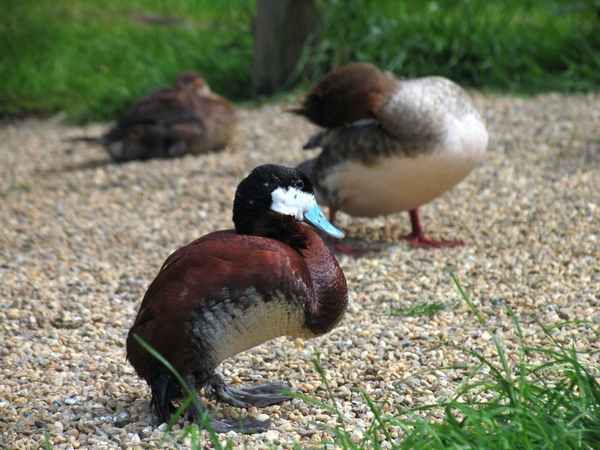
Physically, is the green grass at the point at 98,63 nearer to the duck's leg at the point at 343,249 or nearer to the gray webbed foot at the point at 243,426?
the duck's leg at the point at 343,249

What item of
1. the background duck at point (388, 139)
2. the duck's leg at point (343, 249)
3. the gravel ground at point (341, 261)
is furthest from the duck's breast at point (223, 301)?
the duck's leg at point (343, 249)

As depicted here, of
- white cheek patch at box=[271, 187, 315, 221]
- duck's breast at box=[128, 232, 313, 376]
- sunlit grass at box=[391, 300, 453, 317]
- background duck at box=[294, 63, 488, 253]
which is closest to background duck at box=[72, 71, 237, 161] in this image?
background duck at box=[294, 63, 488, 253]

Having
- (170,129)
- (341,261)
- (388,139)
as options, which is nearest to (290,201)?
(388,139)

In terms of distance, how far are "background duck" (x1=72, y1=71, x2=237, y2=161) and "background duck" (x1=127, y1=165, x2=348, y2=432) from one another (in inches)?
153

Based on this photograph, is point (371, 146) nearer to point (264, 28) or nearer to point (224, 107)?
point (224, 107)

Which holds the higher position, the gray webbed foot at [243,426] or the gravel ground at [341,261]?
the gray webbed foot at [243,426]

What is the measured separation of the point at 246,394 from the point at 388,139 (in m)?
1.86

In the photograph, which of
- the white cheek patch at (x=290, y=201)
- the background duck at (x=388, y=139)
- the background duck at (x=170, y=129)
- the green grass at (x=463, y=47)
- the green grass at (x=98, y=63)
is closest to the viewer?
the white cheek patch at (x=290, y=201)

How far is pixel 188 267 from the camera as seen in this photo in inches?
105

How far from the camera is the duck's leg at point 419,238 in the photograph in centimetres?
460

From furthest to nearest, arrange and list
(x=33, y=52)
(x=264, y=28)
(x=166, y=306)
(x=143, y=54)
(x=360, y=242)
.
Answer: (x=143, y=54), (x=33, y=52), (x=264, y=28), (x=360, y=242), (x=166, y=306)

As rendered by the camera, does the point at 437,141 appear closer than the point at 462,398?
No

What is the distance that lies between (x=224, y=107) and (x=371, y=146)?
2.84 m

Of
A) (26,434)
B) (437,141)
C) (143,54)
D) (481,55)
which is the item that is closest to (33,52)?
(143,54)
